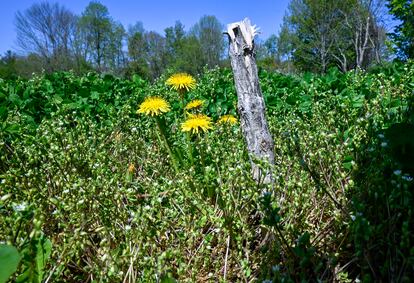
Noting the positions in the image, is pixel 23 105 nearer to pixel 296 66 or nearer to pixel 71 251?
pixel 71 251

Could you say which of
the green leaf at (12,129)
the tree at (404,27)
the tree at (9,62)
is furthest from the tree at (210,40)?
the green leaf at (12,129)

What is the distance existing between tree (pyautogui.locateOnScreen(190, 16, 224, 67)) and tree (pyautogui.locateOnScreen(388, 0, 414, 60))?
2743cm

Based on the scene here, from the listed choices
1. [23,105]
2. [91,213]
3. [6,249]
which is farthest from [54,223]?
[23,105]

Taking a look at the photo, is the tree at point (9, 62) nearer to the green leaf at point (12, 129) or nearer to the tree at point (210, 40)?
the tree at point (210, 40)

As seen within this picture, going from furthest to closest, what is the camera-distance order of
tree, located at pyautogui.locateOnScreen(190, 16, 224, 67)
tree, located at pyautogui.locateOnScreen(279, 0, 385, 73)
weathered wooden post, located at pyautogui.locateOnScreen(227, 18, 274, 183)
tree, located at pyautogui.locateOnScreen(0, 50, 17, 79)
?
tree, located at pyautogui.locateOnScreen(190, 16, 224, 67), tree, located at pyautogui.locateOnScreen(0, 50, 17, 79), tree, located at pyautogui.locateOnScreen(279, 0, 385, 73), weathered wooden post, located at pyautogui.locateOnScreen(227, 18, 274, 183)

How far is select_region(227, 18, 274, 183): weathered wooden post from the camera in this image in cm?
223

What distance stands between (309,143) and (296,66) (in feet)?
105

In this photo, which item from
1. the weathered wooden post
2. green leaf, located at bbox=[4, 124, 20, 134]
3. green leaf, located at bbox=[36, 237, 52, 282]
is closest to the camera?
green leaf, located at bbox=[36, 237, 52, 282]

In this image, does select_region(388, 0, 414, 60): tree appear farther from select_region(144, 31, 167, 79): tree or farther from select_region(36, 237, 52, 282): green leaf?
select_region(144, 31, 167, 79): tree

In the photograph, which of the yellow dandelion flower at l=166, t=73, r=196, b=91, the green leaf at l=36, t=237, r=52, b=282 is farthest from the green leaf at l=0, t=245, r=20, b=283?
the yellow dandelion flower at l=166, t=73, r=196, b=91

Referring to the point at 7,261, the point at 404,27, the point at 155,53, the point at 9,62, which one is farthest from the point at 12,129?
the point at 155,53

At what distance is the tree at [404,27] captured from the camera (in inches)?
504

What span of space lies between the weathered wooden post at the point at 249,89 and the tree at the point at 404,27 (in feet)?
40.6

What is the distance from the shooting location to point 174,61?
41.4m
